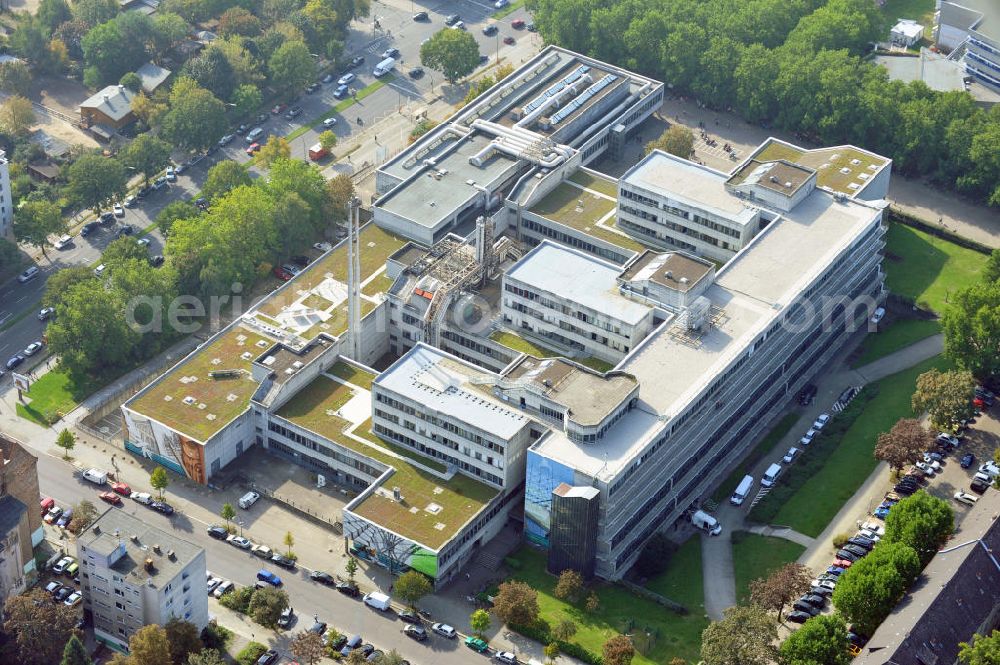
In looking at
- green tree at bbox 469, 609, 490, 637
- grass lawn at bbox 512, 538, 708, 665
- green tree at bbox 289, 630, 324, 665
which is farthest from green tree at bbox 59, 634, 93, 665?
grass lawn at bbox 512, 538, 708, 665

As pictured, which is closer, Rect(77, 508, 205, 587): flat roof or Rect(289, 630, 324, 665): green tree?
Rect(77, 508, 205, 587): flat roof

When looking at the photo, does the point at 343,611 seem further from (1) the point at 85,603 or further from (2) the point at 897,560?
(2) the point at 897,560

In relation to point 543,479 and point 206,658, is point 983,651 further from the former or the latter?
point 206,658

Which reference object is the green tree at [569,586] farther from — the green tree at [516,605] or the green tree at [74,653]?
the green tree at [74,653]

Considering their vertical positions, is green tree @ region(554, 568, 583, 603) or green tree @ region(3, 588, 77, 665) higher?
green tree @ region(3, 588, 77, 665)

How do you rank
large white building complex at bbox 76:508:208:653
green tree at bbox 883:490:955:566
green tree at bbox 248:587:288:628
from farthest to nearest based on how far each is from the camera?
A: green tree at bbox 883:490:955:566
green tree at bbox 248:587:288:628
large white building complex at bbox 76:508:208:653

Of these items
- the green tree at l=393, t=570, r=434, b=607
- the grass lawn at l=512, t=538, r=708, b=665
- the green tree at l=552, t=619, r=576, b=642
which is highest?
the green tree at l=393, t=570, r=434, b=607

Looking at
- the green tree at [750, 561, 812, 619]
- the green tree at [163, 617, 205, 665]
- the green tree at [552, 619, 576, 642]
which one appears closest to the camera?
the green tree at [163, 617, 205, 665]

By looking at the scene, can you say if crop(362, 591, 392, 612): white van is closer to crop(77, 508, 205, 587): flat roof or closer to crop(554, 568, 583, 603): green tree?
crop(554, 568, 583, 603): green tree
